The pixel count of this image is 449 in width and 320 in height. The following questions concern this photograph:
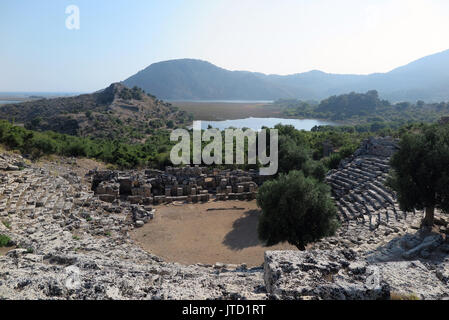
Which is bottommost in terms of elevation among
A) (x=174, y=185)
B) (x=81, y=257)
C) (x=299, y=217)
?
(x=174, y=185)

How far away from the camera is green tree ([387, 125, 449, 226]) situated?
11.3 m

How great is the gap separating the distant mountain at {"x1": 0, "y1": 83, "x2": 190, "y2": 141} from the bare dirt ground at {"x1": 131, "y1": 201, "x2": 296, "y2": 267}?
162 ft

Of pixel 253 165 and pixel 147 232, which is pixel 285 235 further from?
pixel 253 165

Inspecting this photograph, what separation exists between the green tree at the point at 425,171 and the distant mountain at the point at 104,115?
6199 centimetres

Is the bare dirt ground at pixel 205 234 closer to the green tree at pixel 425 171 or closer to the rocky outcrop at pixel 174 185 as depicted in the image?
the rocky outcrop at pixel 174 185

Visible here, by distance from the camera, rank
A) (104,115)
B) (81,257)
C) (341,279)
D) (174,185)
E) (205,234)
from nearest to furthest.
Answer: (341,279)
(81,257)
(205,234)
(174,185)
(104,115)

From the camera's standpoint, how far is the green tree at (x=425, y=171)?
37.0ft

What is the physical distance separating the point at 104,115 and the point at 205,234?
70.7 metres

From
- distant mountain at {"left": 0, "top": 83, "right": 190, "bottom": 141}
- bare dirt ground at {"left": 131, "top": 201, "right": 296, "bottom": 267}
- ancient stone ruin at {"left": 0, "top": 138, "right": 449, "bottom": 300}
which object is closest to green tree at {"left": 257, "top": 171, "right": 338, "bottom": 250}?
ancient stone ruin at {"left": 0, "top": 138, "right": 449, "bottom": 300}

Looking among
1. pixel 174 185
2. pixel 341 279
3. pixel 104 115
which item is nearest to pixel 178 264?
pixel 341 279

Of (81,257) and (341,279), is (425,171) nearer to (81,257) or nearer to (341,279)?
(341,279)

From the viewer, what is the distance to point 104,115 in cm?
7750

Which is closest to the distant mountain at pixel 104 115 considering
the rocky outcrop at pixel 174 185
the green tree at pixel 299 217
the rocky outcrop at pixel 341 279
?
the rocky outcrop at pixel 174 185

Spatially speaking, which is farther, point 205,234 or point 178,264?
point 205,234
